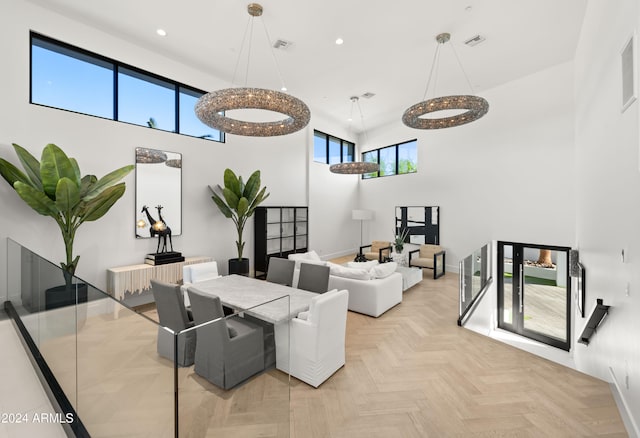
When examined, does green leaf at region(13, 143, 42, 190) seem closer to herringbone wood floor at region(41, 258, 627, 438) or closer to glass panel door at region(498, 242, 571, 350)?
herringbone wood floor at region(41, 258, 627, 438)

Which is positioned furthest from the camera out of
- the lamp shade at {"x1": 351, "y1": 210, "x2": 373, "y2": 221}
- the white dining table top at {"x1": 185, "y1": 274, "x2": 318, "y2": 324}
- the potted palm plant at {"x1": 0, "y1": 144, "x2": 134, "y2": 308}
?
the lamp shade at {"x1": 351, "y1": 210, "x2": 373, "y2": 221}

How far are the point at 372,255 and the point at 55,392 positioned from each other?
696 cm

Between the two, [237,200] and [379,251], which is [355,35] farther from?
[379,251]

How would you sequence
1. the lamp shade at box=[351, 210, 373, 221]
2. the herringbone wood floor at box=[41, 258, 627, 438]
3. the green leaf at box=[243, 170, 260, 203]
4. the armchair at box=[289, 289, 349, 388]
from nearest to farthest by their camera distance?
the herringbone wood floor at box=[41, 258, 627, 438], the armchair at box=[289, 289, 349, 388], the green leaf at box=[243, 170, 260, 203], the lamp shade at box=[351, 210, 373, 221]

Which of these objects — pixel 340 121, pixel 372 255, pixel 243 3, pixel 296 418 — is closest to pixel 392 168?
pixel 340 121

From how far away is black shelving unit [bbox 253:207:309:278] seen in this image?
6629 millimetres

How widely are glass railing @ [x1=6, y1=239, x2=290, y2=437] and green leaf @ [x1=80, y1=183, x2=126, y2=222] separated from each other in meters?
1.78

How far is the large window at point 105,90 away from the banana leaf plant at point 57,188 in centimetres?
112

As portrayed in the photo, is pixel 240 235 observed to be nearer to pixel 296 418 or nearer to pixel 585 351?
pixel 296 418

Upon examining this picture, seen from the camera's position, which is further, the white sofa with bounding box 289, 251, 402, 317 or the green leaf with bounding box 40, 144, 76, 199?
the white sofa with bounding box 289, 251, 402, 317

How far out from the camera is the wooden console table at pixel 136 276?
4266 millimetres

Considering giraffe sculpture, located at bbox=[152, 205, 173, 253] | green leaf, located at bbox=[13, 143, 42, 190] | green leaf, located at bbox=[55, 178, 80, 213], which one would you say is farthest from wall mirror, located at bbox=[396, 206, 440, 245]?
green leaf, located at bbox=[13, 143, 42, 190]

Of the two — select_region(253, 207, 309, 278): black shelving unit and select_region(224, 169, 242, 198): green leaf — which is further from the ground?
select_region(224, 169, 242, 198): green leaf

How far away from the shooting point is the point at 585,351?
385cm
